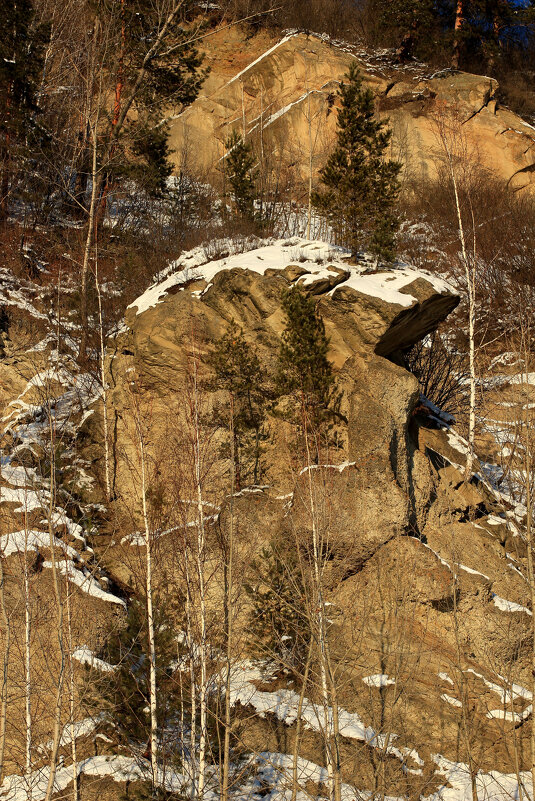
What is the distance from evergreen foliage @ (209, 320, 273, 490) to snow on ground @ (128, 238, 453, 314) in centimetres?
157

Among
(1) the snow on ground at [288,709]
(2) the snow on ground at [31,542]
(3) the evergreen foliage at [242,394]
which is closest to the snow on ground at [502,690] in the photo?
(1) the snow on ground at [288,709]

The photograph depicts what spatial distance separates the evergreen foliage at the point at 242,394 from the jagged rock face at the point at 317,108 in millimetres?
18254

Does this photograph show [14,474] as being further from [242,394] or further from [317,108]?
[317,108]

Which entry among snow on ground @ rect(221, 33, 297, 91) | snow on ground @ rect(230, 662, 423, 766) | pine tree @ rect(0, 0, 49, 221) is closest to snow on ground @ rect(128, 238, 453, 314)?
snow on ground @ rect(230, 662, 423, 766)

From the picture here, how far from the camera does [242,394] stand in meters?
11.5

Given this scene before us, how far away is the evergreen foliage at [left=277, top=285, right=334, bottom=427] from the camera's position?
11023 millimetres

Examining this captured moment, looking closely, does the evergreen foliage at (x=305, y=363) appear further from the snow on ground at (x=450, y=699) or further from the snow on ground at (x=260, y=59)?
the snow on ground at (x=260, y=59)

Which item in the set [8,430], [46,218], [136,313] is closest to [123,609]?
[8,430]

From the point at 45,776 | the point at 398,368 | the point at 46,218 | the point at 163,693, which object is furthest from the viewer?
the point at 46,218

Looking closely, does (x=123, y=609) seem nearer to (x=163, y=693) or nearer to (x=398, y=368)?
(x=163, y=693)

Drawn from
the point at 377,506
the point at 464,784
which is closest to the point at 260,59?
Result: the point at 377,506

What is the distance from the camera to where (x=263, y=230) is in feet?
54.7

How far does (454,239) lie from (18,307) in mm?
15437

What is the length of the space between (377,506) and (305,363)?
2683mm
